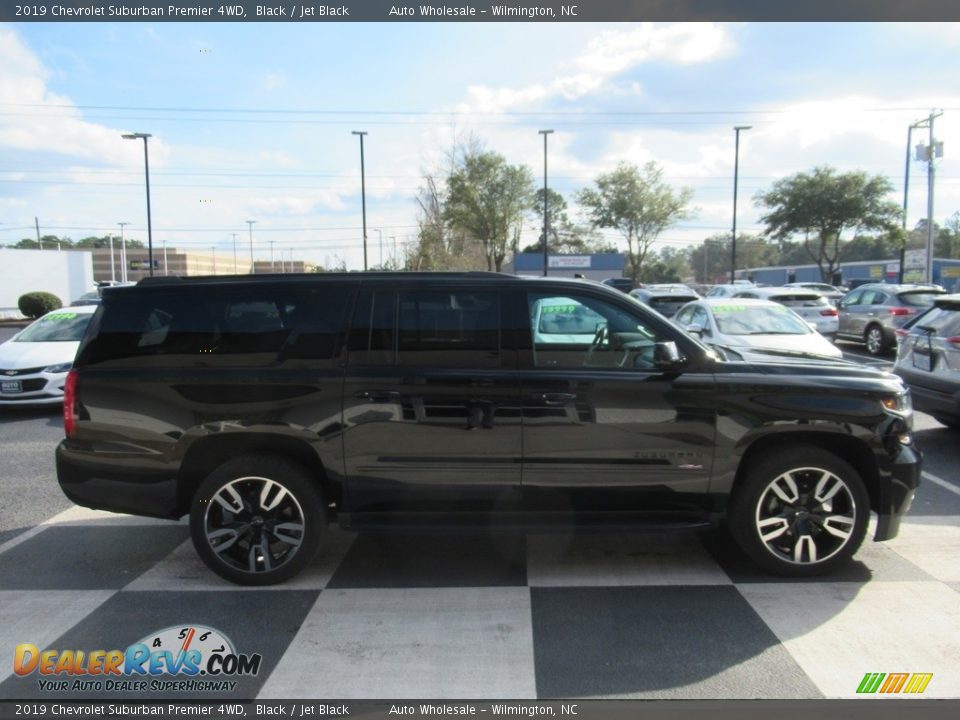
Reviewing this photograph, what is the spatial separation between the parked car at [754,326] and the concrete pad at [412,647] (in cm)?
646

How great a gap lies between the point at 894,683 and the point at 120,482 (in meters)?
4.29

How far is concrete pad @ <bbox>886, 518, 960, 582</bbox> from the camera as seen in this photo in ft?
14.2

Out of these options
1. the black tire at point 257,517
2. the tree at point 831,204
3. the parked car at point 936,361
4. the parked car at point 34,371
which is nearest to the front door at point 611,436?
the black tire at point 257,517

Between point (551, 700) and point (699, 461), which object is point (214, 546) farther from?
point (699, 461)

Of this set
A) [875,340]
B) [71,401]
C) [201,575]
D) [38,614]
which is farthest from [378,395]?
[875,340]

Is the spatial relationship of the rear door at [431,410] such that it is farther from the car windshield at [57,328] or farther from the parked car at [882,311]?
the parked car at [882,311]

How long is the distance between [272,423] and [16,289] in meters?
49.1

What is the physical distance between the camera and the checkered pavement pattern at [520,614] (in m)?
3.22

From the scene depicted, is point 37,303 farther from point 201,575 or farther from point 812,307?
point 201,575

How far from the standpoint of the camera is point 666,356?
4.04 metres

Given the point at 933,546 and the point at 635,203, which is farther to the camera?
the point at 635,203

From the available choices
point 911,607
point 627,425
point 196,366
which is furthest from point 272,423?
point 911,607

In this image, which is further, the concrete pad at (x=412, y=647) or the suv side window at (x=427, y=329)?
the suv side window at (x=427, y=329)

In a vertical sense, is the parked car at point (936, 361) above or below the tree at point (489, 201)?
below
